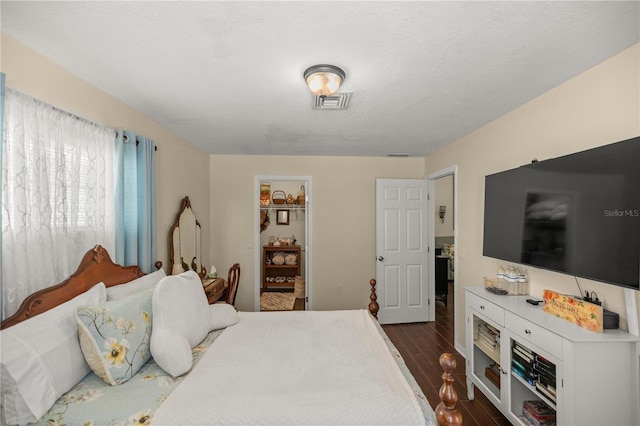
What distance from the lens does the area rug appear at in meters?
5.03

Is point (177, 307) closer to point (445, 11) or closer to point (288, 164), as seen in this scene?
point (445, 11)

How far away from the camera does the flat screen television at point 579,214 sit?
144 cm

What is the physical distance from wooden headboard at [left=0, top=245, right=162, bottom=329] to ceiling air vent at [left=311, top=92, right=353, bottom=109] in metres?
1.89

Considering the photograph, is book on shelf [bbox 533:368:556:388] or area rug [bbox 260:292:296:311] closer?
book on shelf [bbox 533:368:556:388]

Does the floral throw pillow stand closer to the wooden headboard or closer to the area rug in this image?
the wooden headboard

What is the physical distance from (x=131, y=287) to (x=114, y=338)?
1.92ft

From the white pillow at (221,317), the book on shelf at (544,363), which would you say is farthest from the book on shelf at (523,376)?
the white pillow at (221,317)

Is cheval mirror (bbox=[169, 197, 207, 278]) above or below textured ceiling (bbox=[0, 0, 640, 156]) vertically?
below

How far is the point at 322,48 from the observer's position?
1559 millimetres

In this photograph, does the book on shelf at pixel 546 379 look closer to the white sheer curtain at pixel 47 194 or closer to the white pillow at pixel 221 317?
the white pillow at pixel 221 317

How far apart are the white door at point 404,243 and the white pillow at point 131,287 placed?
9.93 ft

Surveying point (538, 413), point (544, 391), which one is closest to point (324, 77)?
point (544, 391)

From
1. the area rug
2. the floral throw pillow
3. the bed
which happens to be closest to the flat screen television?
the bed

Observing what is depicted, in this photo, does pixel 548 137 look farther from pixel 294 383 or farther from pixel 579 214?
pixel 294 383
